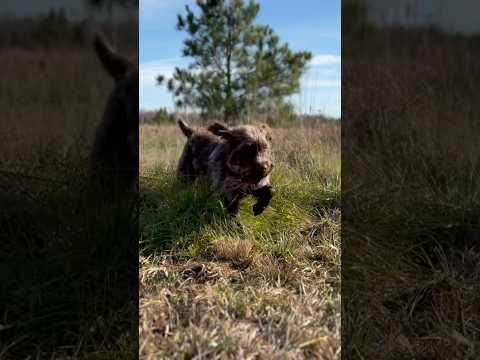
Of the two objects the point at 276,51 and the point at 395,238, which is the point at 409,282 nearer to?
the point at 395,238

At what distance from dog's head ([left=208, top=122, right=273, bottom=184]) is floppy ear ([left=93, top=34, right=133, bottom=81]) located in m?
0.66

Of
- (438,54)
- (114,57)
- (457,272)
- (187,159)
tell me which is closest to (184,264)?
(187,159)

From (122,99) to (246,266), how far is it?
71cm

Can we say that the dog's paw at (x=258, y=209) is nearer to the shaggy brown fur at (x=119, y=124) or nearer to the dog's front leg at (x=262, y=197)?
the dog's front leg at (x=262, y=197)

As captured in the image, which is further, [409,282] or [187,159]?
[187,159]

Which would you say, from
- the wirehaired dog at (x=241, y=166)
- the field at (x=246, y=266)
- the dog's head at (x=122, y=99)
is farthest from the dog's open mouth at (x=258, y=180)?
the dog's head at (x=122, y=99)

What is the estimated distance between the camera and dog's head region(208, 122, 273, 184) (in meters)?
1.71

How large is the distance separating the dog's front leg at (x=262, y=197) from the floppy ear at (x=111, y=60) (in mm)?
742

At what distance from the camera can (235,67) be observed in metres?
3.47

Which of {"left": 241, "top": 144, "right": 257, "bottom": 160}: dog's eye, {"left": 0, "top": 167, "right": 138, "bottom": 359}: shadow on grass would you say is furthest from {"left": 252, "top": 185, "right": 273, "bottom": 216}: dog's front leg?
{"left": 0, "top": 167, "right": 138, "bottom": 359}: shadow on grass

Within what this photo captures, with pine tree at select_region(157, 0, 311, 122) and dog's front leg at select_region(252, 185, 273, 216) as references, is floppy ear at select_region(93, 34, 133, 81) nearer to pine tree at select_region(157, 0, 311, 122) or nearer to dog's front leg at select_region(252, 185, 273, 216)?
dog's front leg at select_region(252, 185, 273, 216)

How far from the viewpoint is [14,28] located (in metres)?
1.38

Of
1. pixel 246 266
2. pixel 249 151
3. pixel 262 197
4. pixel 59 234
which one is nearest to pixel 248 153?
pixel 249 151

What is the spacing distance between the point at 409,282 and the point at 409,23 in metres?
0.85
